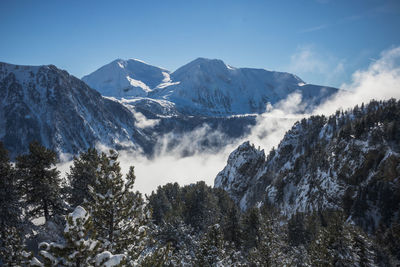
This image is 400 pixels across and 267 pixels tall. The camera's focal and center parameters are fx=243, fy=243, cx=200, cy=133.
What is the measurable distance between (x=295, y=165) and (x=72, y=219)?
99.9 metres

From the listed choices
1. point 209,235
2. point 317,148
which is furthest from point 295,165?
point 209,235

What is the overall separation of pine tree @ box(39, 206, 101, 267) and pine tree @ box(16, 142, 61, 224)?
84.2ft

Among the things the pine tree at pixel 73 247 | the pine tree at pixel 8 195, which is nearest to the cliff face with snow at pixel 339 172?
the pine tree at pixel 73 247

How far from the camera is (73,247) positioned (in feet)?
26.1

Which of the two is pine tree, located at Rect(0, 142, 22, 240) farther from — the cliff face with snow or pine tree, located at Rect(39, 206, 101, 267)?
the cliff face with snow

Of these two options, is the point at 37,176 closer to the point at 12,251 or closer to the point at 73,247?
the point at 12,251

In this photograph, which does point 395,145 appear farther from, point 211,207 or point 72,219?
point 72,219

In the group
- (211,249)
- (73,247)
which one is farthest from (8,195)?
(73,247)

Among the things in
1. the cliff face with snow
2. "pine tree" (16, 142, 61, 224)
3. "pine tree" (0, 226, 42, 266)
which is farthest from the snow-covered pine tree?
the cliff face with snow

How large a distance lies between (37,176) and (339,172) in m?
69.6

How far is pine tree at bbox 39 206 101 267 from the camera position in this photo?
7.76m

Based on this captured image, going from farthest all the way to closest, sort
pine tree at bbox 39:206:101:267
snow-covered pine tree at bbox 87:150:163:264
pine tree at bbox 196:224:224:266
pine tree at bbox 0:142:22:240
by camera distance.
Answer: pine tree at bbox 0:142:22:240 → pine tree at bbox 196:224:224:266 → snow-covered pine tree at bbox 87:150:163:264 → pine tree at bbox 39:206:101:267

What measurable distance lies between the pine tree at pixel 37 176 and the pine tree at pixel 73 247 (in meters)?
A: 25.7

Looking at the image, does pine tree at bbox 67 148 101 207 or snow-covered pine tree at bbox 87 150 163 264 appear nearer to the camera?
snow-covered pine tree at bbox 87 150 163 264
